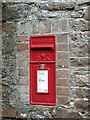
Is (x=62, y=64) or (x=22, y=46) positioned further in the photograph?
(x=22, y=46)

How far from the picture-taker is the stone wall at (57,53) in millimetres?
2848

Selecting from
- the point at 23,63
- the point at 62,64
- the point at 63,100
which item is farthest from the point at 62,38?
the point at 63,100

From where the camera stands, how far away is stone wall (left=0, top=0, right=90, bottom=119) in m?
2.85

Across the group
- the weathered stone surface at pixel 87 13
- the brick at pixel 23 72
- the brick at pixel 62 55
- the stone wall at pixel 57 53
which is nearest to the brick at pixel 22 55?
the stone wall at pixel 57 53

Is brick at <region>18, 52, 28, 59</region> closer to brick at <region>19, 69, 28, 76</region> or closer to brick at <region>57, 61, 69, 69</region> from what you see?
brick at <region>19, 69, 28, 76</region>

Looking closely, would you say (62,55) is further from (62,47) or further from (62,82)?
(62,82)

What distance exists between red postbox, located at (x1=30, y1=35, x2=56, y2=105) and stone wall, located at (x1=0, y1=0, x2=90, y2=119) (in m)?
0.05

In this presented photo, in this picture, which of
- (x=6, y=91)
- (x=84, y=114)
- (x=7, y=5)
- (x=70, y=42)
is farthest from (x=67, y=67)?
(x=7, y=5)

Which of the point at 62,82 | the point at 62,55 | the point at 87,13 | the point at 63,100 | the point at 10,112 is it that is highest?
the point at 87,13

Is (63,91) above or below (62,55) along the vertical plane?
below

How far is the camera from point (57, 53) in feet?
9.56

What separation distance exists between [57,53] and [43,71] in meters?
0.22

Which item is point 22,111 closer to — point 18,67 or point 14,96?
point 14,96

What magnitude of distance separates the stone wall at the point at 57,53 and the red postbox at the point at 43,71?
0.15 ft
